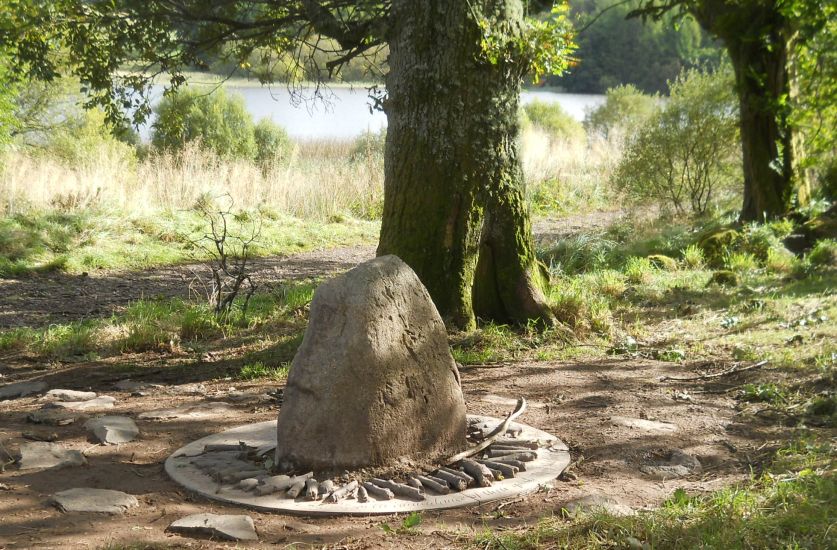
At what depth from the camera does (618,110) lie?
95.9 ft

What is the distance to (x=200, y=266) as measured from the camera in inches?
531

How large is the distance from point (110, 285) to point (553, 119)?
2098 centimetres

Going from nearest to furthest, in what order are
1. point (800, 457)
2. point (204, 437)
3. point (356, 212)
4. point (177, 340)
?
1. point (800, 457)
2. point (204, 437)
3. point (177, 340)
4. point (356, 212)

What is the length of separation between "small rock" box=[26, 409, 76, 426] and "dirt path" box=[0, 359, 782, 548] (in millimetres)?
81

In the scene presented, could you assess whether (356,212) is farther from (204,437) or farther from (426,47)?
(204,437)

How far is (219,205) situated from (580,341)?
9.95 m

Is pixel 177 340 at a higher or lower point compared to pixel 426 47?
lower

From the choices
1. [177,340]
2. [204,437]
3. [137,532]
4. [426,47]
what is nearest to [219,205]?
[177,340]

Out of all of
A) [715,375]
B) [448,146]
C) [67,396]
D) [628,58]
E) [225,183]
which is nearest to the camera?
[67,396]

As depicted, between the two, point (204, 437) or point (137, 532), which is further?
point (204, 437)

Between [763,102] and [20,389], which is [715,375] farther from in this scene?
[763,102]

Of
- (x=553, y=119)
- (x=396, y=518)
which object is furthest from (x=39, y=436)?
(x=553, y=119)

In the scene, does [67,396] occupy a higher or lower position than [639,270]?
lower

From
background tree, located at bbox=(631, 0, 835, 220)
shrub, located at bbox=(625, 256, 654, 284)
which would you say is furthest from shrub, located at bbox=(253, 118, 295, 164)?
shrub, located at bbox=(625, 256, 654, 284)
